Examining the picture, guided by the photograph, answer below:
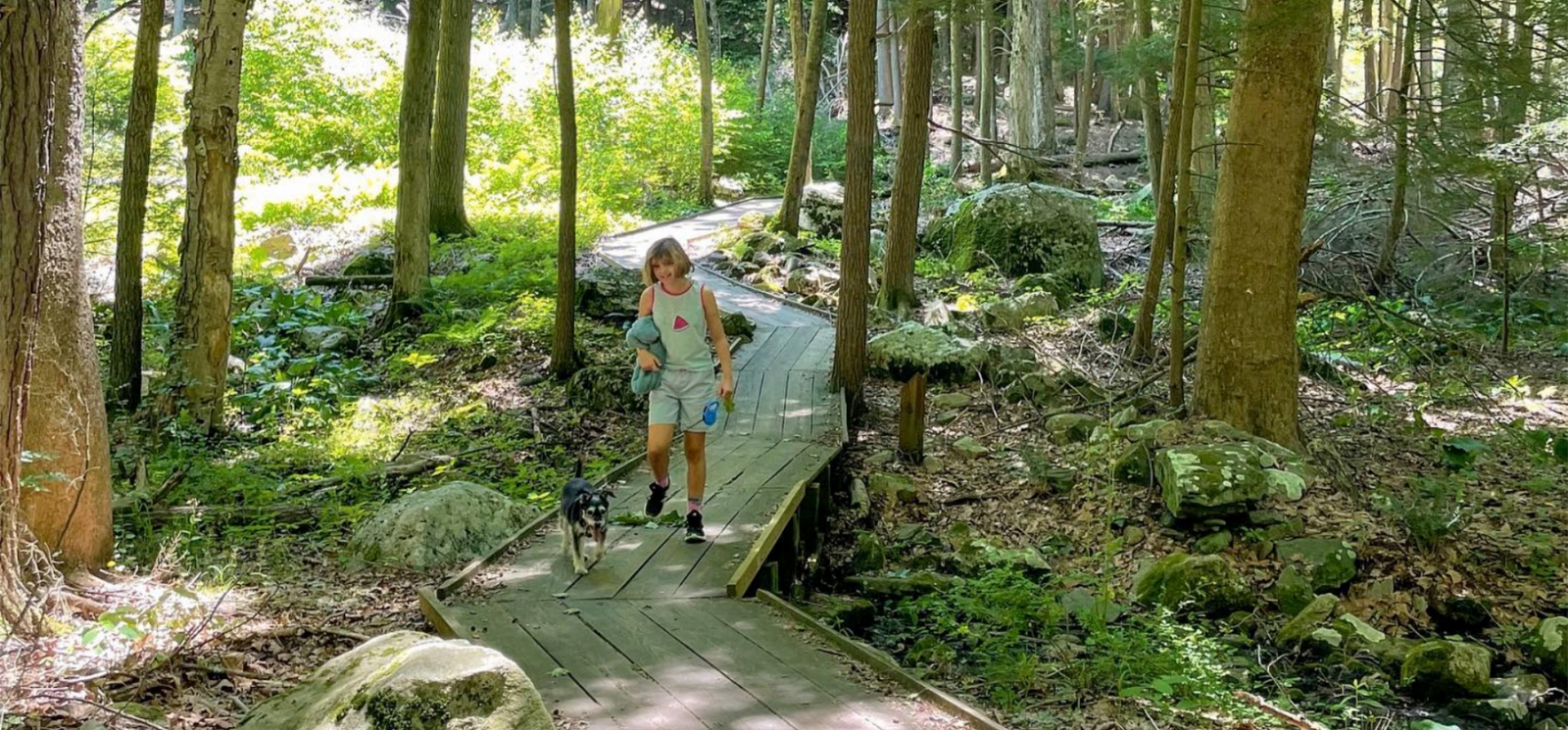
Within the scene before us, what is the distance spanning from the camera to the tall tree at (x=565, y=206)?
11.1m

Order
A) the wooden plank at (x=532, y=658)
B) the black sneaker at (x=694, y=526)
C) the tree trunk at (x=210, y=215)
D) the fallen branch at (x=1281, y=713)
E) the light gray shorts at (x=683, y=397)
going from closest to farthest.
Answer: the wooden plank at (x=532, y=658) → the fallen branch at (x=1281, y=713) → the light gray shorts at (x=683, y=397) → the black sneaker at (x=694, y=526) → the tree trunk at (x=210, y=215)

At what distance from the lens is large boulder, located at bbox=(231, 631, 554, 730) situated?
366cm

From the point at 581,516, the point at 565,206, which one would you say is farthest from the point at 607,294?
the point at 581,516

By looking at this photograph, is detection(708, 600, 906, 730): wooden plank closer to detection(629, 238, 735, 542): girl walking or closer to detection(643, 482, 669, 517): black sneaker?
detection(629, 238, 735, 542): girl walking

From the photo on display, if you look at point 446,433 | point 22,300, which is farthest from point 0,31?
point 446,433

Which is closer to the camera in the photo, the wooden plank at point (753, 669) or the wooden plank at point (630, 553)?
the wooden plank at point (753, 669)

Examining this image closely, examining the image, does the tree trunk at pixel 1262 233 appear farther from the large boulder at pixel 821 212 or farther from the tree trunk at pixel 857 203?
the large boulder at pixel 821 212

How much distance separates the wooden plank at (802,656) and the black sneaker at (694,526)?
0.96 m

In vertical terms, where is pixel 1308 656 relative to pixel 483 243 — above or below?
below

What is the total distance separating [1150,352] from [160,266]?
13.8m

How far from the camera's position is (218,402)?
10898mm

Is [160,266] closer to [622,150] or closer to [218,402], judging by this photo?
[218,402]

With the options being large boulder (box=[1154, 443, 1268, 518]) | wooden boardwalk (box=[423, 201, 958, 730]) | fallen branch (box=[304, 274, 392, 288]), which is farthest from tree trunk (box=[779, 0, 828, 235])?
large boulder (box=[1154, 443, 1268, 518])

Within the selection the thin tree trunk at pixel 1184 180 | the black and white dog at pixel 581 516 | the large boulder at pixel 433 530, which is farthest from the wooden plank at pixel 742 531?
the thin tree trunk at pixel 1184 180
